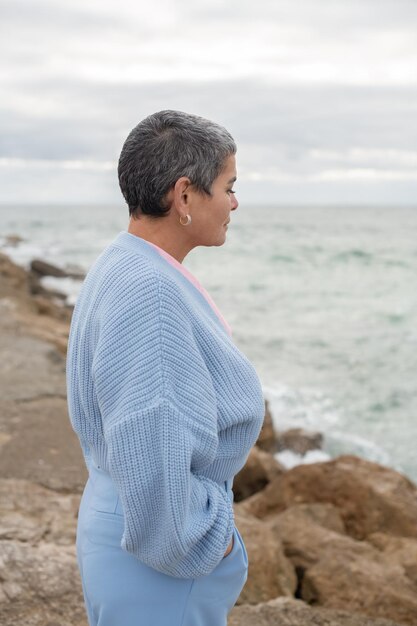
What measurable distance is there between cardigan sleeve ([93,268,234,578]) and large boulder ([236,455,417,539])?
11.4 ft

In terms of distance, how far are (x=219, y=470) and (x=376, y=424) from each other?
8583 millimetres

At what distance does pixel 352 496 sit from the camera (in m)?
4.91

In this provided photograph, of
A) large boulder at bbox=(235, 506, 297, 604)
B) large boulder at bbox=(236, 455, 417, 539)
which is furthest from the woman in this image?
large boulder at bbox=(236, 455, 417, 539)

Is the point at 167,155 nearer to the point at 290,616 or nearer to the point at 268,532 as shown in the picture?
the point at 290,616

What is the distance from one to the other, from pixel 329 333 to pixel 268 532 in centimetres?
1270

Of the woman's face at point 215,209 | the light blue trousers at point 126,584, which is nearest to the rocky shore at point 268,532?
the light blue trousers at point 126,584

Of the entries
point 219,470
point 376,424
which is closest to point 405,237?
point 376,424

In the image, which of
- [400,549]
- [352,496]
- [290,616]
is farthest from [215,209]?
[352,496]

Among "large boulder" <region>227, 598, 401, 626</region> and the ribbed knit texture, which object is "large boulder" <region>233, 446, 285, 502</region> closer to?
→ "large boulder" <region>227, 598, 401, 626</region>

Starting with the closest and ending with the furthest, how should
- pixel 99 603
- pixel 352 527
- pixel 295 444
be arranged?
1. pixel 99 603
2. pixel 352 527
3. pixel 295 444

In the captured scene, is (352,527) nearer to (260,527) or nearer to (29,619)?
(260,527)

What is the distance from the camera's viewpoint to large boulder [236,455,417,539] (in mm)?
4785

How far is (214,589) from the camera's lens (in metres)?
1.69

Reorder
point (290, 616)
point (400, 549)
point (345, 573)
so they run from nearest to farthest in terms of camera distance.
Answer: point (290, 616) < point (345, 573) < point (400, 549)
